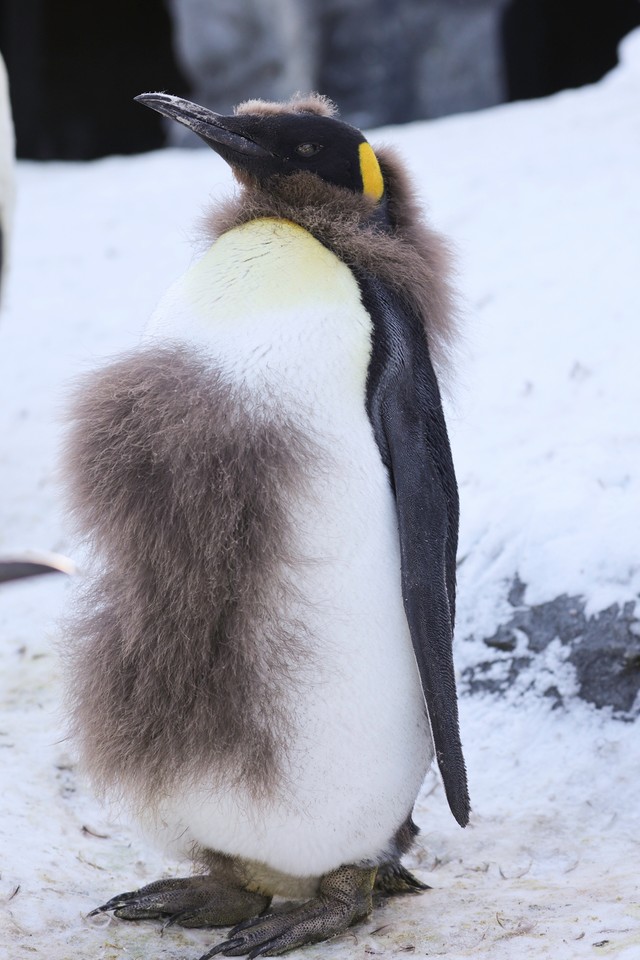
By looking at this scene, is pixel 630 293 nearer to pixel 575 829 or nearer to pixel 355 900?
pixel 575 829

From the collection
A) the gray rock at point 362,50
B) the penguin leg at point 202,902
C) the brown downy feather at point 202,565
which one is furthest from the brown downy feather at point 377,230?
the gray rock at point 362,50

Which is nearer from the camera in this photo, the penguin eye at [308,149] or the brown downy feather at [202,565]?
the brown downy feather at [202,565]

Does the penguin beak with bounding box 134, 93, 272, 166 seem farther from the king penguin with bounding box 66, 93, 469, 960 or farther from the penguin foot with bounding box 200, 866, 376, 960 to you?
the penguin foot with bounding box 200, 866, 376, 960

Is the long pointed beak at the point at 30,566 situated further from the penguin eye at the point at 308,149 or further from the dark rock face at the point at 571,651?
the dark rock face at the point at 571,651

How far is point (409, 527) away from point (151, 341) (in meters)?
0.44

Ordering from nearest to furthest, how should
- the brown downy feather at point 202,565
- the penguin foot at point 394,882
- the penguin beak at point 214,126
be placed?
the brown downy feather at point 202,565, the penguin beak at point 214,126, the penguin foot at point 394,882

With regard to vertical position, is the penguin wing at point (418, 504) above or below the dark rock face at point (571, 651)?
above

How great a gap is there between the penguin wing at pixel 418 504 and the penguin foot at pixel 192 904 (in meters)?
0.35

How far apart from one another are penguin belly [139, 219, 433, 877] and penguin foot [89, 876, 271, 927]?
112 millimetres

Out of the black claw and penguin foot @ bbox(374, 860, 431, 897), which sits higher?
the black claw

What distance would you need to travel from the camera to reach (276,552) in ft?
5.14

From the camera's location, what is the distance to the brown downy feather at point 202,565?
1559mm

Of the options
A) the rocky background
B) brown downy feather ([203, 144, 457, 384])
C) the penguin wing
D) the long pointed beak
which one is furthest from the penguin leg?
the rocky background

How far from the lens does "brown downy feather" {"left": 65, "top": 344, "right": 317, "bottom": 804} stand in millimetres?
1559
